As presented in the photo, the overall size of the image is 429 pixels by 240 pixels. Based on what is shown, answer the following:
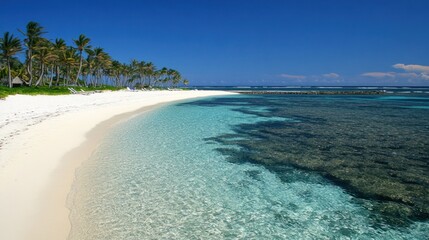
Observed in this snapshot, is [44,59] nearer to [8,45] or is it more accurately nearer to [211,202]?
[8,45]

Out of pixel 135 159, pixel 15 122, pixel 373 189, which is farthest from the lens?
pixel 15 122

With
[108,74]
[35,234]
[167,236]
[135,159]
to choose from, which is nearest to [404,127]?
[135,159]

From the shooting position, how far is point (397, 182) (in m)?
8.78

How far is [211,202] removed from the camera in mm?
7070

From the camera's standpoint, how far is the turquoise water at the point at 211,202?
223 inches

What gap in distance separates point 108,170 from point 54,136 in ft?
17.8

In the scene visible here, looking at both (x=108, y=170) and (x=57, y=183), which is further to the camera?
(x=108, y=170)

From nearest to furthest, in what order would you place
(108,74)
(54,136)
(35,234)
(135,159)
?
(35,234)
(135,159)
(54,136)
(108,74)

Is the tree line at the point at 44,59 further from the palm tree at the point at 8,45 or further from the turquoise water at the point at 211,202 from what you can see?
the turquoise water at the point at 211,202

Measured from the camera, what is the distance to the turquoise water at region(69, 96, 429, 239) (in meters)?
5.67

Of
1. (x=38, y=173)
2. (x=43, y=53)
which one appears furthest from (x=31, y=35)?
(x=38, y=173)

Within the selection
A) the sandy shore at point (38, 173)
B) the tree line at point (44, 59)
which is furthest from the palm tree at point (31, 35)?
the sandy shore at point (38, 173)

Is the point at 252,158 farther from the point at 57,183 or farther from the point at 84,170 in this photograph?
the point at 57,183

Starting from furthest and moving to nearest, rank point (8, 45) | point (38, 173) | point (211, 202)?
1. point (8, 45)
2. point (38, 173)
3. point (211, 202)
